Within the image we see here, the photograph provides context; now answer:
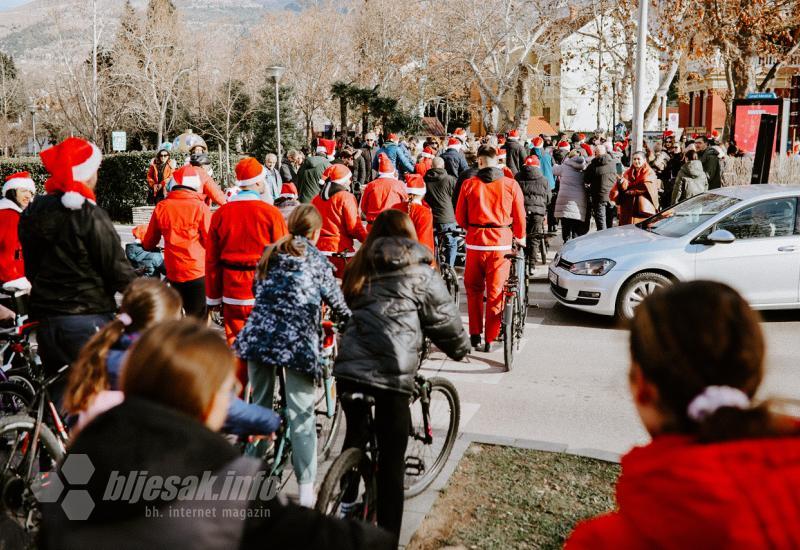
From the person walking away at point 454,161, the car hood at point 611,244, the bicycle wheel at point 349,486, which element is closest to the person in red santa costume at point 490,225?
the car hood at point 611,244

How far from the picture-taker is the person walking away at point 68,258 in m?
4.56

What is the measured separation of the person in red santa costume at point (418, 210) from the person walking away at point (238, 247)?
3.51m

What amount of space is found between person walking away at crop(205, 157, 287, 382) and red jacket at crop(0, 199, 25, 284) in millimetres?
1865

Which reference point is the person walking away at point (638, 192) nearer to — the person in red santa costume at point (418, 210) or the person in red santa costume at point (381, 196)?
the person in red santa costume at point (381, 196)

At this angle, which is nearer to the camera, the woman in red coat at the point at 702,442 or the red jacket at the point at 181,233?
the woman in red coat at the point at 702,442

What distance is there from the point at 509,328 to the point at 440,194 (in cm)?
→ 474

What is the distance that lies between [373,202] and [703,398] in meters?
8.64

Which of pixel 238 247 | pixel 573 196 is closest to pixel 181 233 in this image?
pixel 238 247

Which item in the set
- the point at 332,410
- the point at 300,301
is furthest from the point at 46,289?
the point at 332,410

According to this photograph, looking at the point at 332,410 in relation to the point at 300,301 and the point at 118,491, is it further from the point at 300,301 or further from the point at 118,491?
the point at 118,491

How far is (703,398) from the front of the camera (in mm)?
1792

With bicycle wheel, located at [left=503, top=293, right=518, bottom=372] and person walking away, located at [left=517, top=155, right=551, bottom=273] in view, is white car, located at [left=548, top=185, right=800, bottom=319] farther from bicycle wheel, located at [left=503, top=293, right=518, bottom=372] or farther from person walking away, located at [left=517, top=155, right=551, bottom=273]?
person walking away, located at [left=517, top=155, right=551, bottom=273]

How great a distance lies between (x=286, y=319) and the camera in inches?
175

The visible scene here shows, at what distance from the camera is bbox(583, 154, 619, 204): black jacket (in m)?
13.4
